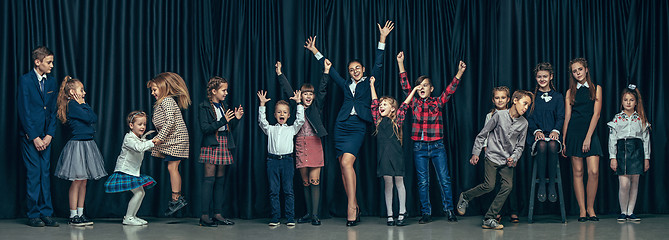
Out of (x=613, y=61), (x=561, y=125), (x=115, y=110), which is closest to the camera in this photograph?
(x=561, y=125)

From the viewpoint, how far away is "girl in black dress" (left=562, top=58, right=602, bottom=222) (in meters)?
5.08

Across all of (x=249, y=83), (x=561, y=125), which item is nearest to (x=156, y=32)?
(x=249, y=83)

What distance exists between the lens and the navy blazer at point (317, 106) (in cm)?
504

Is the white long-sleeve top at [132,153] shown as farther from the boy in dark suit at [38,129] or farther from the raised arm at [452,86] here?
the raised arm at [452,86]

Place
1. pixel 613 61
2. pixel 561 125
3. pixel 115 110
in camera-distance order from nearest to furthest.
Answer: pixel 561 125 < pixel 115 110 < pixel 613 61

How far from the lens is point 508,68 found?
18.3ft

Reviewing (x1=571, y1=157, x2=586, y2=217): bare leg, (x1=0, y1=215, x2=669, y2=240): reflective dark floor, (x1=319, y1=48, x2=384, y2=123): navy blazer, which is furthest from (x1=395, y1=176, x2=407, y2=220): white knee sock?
(x1=571, y1=157, x2=586, y2=217): bare leg

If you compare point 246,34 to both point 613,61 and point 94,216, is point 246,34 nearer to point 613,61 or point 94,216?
point 94,216

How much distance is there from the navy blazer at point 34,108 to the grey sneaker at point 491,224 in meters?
3.39

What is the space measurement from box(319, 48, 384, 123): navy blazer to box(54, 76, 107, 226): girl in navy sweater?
194 cm

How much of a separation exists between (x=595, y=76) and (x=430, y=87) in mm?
1669

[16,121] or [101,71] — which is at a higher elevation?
[101,71]

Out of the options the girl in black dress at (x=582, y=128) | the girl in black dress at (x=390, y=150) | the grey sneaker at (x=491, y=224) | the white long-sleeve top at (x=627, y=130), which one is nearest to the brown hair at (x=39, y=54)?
the girl in black dress at (x=390, y=150)

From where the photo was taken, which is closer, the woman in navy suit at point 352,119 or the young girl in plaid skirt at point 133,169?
the young girl in plaid skirt at point 133,169
